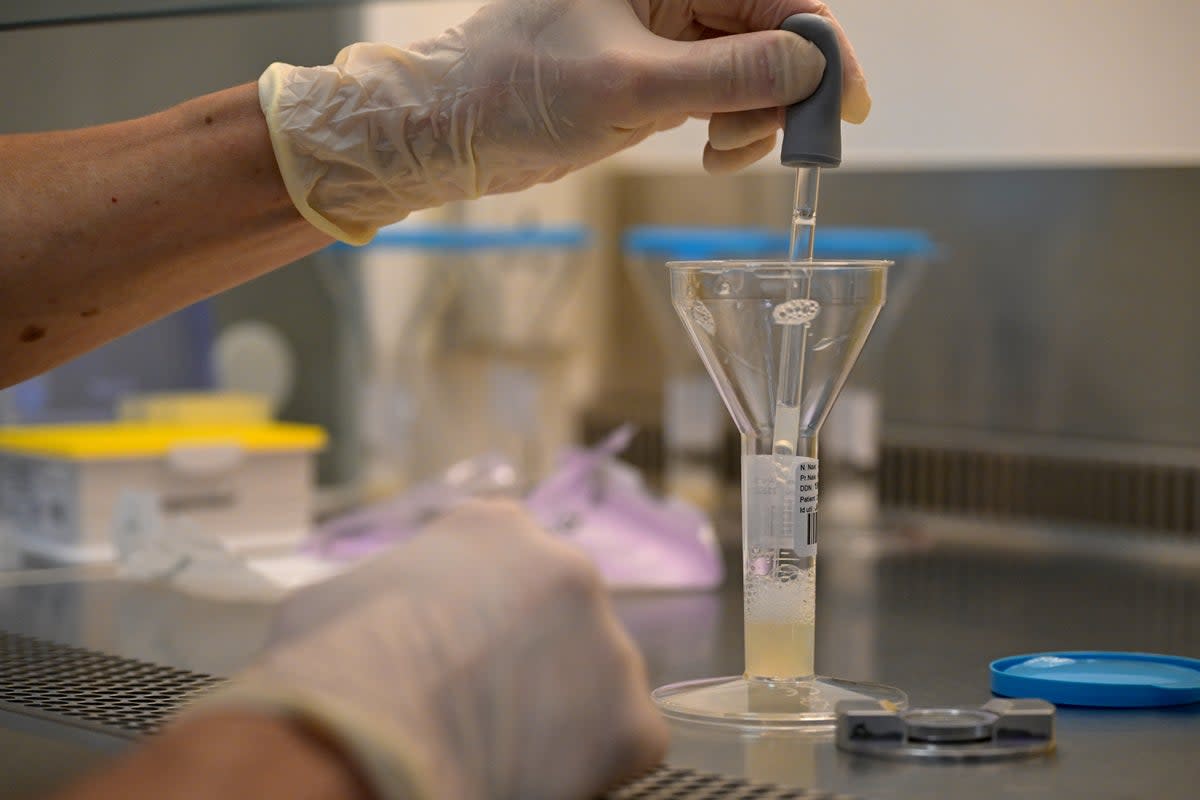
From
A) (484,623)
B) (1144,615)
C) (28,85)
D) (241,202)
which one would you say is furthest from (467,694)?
(28,85)

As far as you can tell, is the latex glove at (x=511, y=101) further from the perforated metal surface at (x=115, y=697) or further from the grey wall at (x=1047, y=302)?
the grey wall at (x=1047, y=302)

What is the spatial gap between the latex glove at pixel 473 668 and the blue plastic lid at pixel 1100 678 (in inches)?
12.3

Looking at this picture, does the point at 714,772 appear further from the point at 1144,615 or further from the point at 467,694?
the point at 1144,615

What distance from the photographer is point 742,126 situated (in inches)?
39.9

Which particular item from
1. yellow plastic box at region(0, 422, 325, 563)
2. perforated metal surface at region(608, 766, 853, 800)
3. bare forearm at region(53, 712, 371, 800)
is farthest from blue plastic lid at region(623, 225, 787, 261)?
bare forearm at region(53, 712, 371, 800)

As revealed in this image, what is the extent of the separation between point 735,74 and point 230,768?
0.53 m

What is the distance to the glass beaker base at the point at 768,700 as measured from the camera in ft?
2.81

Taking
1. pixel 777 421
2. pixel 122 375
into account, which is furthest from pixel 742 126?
pixel 122 375

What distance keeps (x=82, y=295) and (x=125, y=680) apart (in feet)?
0.86

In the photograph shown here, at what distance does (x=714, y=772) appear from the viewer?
30.7 inches

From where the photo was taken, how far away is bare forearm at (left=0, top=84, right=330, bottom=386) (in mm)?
1055

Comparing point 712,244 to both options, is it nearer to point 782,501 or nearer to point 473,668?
point 782,501

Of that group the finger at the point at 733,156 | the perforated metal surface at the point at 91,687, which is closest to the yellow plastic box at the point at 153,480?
the perforated metal surface at the point at 91,687

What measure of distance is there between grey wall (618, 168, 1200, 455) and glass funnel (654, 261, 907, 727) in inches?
39.0
